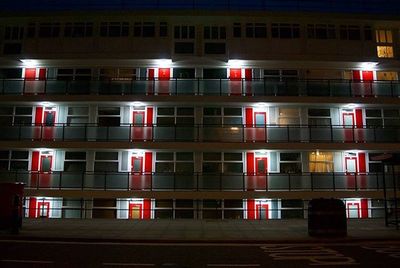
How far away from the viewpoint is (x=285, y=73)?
2516cm

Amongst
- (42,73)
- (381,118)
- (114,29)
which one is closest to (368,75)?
(381,118)

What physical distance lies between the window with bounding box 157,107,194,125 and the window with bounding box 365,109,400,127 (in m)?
10.9

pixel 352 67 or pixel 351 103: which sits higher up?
pixel 352 67

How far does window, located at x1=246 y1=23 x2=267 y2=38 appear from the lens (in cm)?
2488

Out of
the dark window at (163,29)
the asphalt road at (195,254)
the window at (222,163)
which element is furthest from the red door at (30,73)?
the asphalt road at (195,254)

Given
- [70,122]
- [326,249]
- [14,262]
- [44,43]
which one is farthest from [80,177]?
[326,249]

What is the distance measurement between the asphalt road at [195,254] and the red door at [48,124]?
423 inches

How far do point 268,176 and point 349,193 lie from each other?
455 cm

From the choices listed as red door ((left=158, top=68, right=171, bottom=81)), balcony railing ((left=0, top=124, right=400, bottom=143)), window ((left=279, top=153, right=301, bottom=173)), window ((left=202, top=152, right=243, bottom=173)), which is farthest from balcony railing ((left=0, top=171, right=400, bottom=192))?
red door ((left=158, top=68, right=171, bottom=81))

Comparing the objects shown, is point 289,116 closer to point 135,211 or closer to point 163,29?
point 163,29

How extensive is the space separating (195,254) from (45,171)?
1515cm

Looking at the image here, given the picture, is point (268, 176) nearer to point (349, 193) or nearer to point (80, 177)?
point (349, 193)

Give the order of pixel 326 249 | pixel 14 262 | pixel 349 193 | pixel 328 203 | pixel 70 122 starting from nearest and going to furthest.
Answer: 1. pixel 14 262
2. pixel 326 249
3. pixel 328 203
4. pixel 349 193
5. pixel 70 122

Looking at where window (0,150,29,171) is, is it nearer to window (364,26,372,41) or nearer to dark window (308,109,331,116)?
dark window (308,109,331,116)
